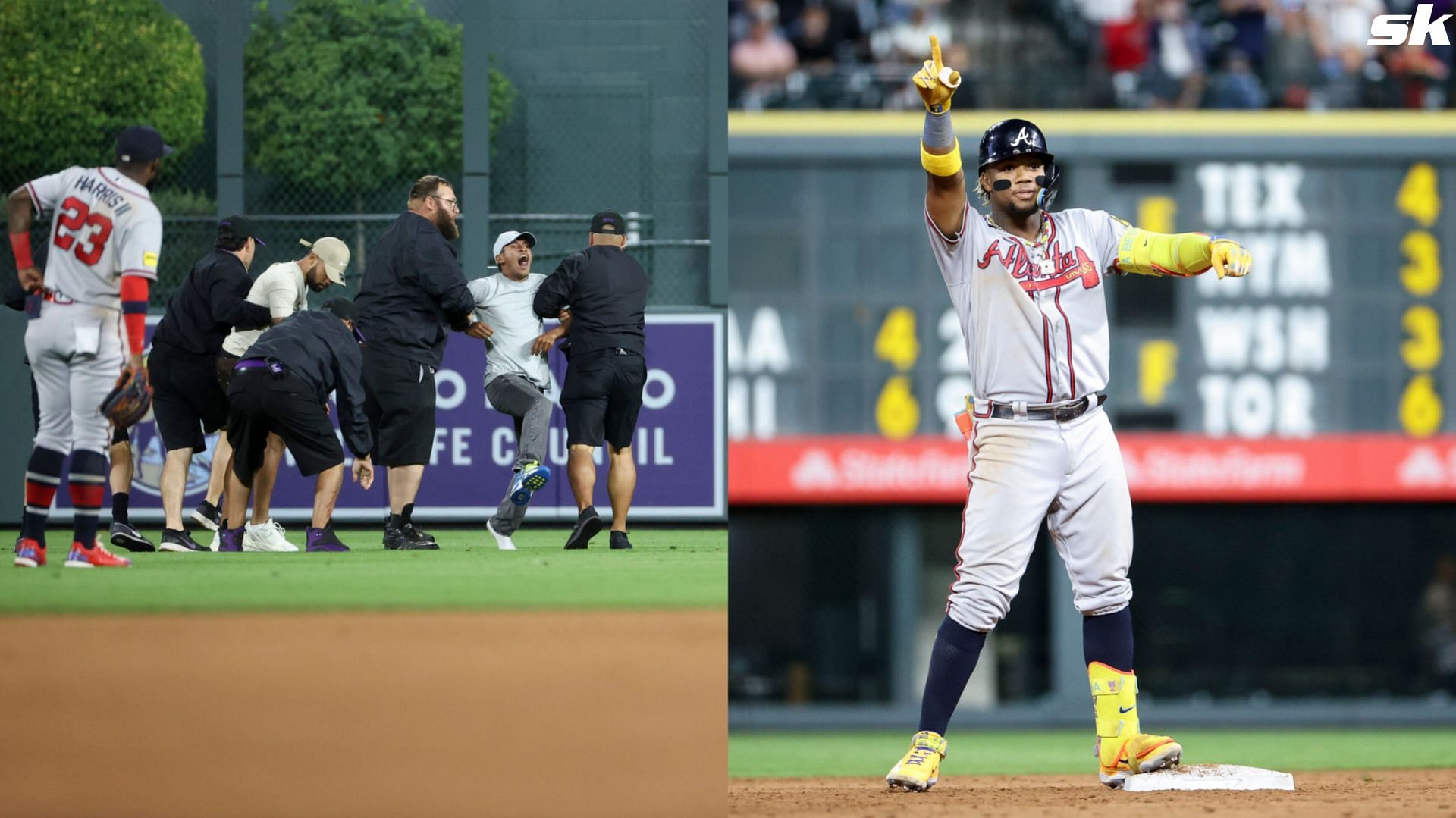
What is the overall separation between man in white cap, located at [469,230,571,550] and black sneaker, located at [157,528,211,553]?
0.73 m

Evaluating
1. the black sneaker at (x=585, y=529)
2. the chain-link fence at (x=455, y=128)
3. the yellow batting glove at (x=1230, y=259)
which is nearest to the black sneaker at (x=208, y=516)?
the chain-link fence at (x=455, y=128)

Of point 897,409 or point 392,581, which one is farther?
point 897,409

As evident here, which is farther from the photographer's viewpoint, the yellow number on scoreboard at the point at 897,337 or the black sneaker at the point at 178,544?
the yellow number on scoreboard at the point at 897,337

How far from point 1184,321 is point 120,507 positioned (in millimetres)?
9651

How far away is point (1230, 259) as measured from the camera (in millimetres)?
4363

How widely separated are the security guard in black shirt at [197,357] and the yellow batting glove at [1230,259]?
7.86ft

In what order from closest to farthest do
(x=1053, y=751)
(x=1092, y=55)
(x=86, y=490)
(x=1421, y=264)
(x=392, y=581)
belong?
(x=392, y=581) → (x=86, y=490) → (x=1053, y=751) → (x=1421, y=264) → (x=1092, y=55)

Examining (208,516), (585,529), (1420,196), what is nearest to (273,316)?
(208,516)

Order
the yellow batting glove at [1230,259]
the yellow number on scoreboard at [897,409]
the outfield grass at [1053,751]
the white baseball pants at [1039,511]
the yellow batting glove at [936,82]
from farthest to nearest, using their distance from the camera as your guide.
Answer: the yellow number on scoreboard at [897,409], the outfield grass at [1053,751], the white baseball pants at [1039,511], the yellow batting glove at [1230,259], the yellow batting glove at [936,82]

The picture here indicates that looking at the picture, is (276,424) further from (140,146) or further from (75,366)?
(140,146)

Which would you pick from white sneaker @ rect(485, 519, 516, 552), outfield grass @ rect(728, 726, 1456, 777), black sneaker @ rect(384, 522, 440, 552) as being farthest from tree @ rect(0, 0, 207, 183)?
outfield grass @ rect(728, 726, 1456, 777)

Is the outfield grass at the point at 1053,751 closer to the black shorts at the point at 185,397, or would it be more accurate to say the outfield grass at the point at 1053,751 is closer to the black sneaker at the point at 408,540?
the black sneaker at the point at 408,540

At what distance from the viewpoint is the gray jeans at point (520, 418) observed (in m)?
4.53

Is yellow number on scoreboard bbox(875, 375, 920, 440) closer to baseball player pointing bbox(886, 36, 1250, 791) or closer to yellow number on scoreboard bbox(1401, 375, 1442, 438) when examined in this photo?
yellow number on scoreboard bbox(1401, 375, 1442, 438)
